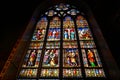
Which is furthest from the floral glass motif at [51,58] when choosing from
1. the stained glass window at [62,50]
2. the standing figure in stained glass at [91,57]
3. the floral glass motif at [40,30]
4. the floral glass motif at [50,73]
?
the standing figure in stained glass at [91,57]

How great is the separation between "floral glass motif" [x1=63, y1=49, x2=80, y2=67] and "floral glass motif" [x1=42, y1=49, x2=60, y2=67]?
0.23 metres

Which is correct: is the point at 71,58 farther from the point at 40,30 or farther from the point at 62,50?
the point at 40,30

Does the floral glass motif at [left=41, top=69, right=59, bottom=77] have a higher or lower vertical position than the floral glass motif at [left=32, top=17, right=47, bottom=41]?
lower

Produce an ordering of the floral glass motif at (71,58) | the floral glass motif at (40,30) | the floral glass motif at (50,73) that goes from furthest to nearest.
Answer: the floral glass motif at (40,30), the floral glass motif at (71,58), the floral glass motif at (50,73)

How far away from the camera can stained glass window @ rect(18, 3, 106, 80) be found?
4934 mm

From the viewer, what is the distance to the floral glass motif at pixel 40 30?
634 centimetres

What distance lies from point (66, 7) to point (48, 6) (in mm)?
803

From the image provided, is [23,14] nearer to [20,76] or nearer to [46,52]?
[46,52]

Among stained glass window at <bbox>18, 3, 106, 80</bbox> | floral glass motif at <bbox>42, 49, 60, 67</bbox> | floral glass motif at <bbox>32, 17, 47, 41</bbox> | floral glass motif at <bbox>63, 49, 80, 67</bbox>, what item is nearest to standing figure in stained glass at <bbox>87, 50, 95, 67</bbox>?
stained glass window at <bbox>18, 3, 106, 80</bbox>

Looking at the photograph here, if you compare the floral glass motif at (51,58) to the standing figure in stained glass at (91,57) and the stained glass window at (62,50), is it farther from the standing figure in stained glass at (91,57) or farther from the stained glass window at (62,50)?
the standing figure in stained glass at (91,57)

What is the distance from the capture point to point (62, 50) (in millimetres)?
5664

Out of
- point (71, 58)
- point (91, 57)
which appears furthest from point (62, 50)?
point (91, 57)

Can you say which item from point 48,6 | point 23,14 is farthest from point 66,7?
point 23,14

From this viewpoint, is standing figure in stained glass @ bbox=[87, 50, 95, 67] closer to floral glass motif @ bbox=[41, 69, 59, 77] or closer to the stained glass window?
the stained glass window
